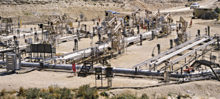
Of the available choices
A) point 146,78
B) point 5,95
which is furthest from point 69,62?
point 5,95

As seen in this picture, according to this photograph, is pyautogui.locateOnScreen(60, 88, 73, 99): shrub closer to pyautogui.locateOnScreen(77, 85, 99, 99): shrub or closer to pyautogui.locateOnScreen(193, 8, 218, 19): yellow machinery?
pyautogui.locateOnScreen(77, 85, 99, 99): shrub

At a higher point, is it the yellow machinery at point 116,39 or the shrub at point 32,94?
the yellow machinery at point 116,39

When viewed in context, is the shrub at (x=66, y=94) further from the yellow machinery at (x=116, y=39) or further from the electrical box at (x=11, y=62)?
the yellow machinery at (x=116, y=39)

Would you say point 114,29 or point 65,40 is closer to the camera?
point 114,29

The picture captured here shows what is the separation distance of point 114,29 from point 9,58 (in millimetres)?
13000

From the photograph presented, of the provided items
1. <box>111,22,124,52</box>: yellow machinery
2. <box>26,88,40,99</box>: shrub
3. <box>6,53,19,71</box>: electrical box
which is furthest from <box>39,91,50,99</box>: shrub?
<box>111,22,124,52</box>: yellow machinery

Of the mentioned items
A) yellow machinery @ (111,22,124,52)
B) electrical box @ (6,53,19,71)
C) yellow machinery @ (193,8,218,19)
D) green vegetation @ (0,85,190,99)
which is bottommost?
green vegetation @ (0,85,190,99)

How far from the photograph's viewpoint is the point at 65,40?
43125 millimetres

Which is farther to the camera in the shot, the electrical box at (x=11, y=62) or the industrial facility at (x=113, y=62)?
the electrical box at (x=11, y=62)

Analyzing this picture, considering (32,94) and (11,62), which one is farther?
(11,62)

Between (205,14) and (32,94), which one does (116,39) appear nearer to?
(32,94)

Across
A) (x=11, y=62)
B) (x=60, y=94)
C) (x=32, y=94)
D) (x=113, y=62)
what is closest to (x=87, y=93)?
(x=60, y=94)

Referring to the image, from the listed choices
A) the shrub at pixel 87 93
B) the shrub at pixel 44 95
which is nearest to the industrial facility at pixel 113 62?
the shrub at pixel 44 95

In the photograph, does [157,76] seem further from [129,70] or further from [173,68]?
[173,68]
